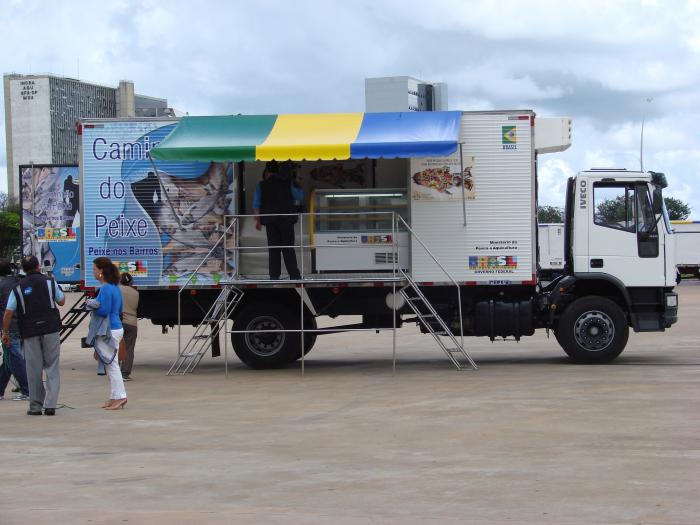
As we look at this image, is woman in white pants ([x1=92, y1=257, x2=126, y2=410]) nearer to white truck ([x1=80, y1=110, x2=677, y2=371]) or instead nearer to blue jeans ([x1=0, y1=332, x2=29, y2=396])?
blue jeans ([x1=0, y1=332, x2=29, y2=396])

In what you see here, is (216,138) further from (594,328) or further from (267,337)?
(594,328)

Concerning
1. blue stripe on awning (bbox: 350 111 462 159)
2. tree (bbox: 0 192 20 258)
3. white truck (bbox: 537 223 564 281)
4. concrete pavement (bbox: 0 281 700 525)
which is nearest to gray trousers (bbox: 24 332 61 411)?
concrete pavement (bbox: 0 281 700 525)

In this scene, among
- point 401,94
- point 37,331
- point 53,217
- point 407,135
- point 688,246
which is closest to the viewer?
point 37,331

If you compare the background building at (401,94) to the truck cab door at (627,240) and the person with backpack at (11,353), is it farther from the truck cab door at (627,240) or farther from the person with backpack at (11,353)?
the person with backpack at (11,353)

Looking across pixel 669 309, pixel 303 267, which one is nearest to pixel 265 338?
pixel 303 267

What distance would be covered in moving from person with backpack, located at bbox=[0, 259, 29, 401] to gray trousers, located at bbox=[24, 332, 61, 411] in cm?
102

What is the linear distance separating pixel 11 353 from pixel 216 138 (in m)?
4.34

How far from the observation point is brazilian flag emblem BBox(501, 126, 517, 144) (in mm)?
14727

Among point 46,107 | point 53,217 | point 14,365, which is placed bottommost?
point 14,365

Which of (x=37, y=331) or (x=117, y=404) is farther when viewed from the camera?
(x=117, y=404)

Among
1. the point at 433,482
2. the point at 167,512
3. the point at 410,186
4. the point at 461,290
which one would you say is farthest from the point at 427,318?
the point at 167,512

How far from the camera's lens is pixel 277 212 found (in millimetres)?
14844

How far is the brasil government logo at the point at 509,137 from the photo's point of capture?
580 inches

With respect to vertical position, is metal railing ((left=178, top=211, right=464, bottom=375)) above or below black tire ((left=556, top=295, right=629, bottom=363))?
above
